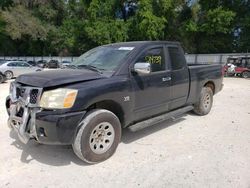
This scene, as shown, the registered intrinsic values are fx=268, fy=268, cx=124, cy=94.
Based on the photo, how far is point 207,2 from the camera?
1465 inches

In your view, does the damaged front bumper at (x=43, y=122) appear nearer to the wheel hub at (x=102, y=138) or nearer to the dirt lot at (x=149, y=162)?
the wheel hub at (x=102, y=138)

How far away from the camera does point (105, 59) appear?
16.4 ft

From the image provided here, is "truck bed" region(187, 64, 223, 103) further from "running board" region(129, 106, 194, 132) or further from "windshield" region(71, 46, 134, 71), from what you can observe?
"windshield" region(71, 46, 134, 71)

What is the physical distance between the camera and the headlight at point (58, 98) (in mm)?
3805

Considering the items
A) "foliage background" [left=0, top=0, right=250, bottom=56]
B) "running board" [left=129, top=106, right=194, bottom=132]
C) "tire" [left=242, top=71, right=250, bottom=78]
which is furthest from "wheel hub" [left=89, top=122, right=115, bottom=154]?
"foliage background" [left=0, top=0, right=250, bottom=56]

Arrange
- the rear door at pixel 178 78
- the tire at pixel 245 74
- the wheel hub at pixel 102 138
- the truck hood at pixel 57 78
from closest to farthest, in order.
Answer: the truck hood at pixel 57 78 < the wheel hub at pixel 102 138 < the rear door at pixel 178 78 < the tire at pixel 245 74

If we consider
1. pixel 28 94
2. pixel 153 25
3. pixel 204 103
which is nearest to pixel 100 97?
pixel 28 94

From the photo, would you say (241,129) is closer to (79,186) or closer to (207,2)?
(79,186)

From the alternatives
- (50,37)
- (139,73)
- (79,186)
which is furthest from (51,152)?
(50,37)

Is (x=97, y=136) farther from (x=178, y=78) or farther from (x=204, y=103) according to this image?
(x=204, y=103)

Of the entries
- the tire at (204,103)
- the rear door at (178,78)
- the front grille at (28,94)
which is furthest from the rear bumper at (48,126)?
the tire at (204,103)

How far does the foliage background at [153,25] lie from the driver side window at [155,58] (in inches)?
1086

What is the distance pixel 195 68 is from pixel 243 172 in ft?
10.1

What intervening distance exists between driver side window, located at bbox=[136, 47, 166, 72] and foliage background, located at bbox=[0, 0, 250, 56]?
90.5 feet
